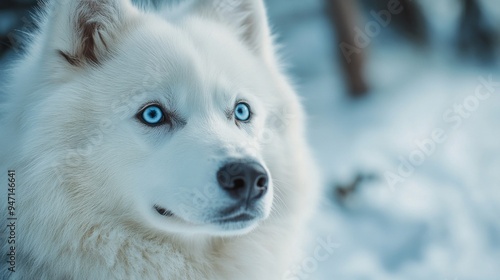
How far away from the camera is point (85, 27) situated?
220cm

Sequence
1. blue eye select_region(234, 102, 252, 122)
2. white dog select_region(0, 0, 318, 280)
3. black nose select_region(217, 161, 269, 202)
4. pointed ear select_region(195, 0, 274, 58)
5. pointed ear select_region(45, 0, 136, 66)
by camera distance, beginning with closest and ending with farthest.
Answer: black nose select_region(217, 161, 269, 202)
white dog select_region(0, 0, 318, 280)
pointed ear select_region(45, 0, 136, 66)
blue eye select_region(234, 102, 252, 122)
pointed ear select_region(195, 0, 274, 58)

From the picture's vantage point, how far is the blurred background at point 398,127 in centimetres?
387

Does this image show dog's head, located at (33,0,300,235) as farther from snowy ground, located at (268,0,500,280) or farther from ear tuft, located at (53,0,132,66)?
snowy ground, located at (268,0,500,280)

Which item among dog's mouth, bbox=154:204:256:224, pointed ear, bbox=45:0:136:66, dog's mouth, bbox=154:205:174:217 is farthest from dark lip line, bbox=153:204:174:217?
pointed ear, bbox=45:0:136:66

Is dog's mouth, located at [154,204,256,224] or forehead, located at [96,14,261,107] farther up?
forehead, located at [96,14,261,107]

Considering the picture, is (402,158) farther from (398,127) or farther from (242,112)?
(242,112)

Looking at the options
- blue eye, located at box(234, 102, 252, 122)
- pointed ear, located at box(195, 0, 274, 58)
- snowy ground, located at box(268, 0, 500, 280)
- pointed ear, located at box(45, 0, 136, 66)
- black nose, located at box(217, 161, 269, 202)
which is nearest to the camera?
black nose, located at box(217, 161, 269, 202)

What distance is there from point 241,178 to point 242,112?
Result: 0.56 metres

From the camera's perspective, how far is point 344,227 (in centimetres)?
414

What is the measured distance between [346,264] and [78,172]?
7.44 ft

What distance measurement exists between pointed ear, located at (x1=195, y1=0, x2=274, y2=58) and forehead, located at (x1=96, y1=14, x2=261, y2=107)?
26cm

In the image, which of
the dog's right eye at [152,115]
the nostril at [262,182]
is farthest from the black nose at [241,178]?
the dog's right eye at [152,115]

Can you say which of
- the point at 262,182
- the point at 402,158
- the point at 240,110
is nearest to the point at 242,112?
the point at 240,110

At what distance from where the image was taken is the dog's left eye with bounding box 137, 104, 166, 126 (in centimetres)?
212
